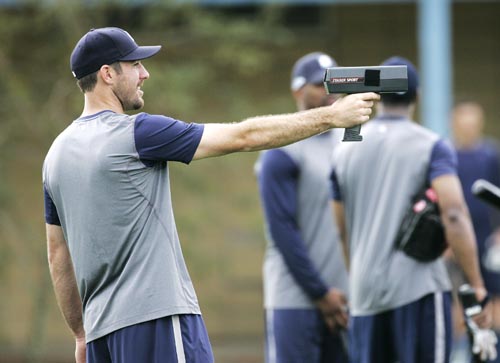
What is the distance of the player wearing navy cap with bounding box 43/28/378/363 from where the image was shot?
4.57 m

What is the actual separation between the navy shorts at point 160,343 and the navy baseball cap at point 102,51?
42.6 inches

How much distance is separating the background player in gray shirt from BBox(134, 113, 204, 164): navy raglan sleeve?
194 centimetres

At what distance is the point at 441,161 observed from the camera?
6.10 metres

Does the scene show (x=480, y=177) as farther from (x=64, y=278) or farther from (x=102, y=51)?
(x=102, y=51)

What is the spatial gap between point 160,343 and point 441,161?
219 centimetres

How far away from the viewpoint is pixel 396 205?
6.23 meters

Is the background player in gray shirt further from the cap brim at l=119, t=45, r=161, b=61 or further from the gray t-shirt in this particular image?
the cap brim at l=119, t=45, r=161, b=61

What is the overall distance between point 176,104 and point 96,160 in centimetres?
648

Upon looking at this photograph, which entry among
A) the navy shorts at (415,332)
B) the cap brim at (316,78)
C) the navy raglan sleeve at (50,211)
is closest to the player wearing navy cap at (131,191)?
the navy raglan sleeve at (50,211)

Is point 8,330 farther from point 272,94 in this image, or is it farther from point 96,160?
point 96,160

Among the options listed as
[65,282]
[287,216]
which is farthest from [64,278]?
[287,216]

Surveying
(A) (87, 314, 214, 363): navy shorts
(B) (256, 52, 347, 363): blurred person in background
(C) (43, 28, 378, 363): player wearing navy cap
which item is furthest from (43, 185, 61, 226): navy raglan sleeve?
(B) (256, 52, 347, 363): blurred person in background

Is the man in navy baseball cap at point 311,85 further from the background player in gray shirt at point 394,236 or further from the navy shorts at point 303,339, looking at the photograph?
the navy shorts at point 303,339

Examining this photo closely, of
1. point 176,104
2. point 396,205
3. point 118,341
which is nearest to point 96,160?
point 118,341
